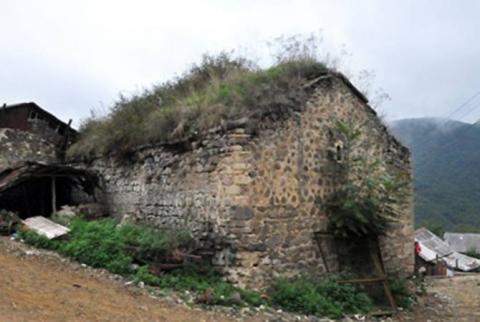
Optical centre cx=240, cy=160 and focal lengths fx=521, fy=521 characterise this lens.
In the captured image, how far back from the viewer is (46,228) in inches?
438

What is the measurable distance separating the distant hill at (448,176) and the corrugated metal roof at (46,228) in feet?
118

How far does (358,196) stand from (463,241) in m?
30.1

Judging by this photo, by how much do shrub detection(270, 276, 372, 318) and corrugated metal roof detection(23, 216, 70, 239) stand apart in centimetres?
467

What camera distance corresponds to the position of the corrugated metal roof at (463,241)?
119 ft

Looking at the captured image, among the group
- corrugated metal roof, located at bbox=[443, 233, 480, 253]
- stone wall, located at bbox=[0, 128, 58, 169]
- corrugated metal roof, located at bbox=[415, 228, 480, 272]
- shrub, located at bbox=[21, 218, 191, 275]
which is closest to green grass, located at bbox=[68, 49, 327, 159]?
shrub, located at bbox=[21, 218, 191, 275]

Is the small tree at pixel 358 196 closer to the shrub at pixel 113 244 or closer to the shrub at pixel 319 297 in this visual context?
the shrub at pixel 319 297

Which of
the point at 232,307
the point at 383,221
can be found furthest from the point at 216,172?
the point at 383,221

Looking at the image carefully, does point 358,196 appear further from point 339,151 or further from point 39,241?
point 39,241

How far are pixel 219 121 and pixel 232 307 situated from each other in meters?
3.36

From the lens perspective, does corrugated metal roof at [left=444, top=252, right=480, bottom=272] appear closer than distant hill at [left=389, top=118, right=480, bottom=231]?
Yes

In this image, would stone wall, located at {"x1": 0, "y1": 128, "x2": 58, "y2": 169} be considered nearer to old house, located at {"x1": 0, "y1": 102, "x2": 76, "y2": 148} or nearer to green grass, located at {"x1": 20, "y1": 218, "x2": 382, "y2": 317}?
old house, located at {"x1": 0, "y1": 102, "x2": 76, "y2": 148}

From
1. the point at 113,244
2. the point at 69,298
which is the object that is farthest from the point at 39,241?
the point at 69,298

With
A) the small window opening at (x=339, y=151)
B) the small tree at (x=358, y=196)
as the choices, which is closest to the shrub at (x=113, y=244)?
the small tree at (x=358, y=196)

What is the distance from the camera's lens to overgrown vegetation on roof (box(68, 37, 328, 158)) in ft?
32.4
